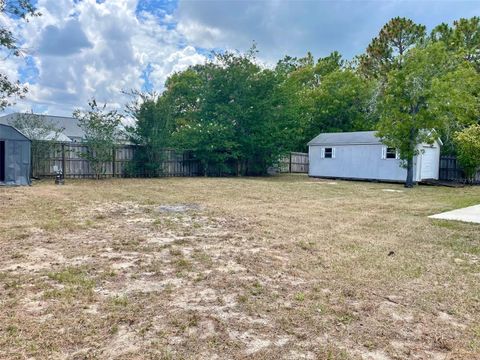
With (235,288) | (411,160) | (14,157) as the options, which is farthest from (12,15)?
(411,160)

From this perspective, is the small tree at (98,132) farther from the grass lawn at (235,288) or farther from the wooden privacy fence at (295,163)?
the wooden privacy fence at (295,163)

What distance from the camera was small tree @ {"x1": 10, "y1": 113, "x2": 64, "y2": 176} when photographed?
13641 millimetres

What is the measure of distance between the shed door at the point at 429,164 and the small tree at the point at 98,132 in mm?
14626

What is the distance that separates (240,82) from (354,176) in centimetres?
797

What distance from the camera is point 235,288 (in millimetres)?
3271

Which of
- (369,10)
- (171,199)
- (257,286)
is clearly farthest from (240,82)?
(257,286)

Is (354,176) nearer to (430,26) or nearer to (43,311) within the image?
(430,26)

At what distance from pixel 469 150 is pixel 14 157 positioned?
18.3m

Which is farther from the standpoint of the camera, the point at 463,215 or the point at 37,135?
the point at 37,135

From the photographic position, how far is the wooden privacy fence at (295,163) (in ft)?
79.6

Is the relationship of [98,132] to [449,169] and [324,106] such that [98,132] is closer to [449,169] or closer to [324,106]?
[324,106]

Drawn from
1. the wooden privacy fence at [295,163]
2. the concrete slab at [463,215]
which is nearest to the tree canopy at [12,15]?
the concrete slab at [463,215]

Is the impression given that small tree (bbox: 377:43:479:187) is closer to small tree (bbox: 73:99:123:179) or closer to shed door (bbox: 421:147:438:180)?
shed door (bbox: 421:147:438:180)

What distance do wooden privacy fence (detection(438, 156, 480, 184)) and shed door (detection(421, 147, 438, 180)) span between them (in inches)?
27.5
